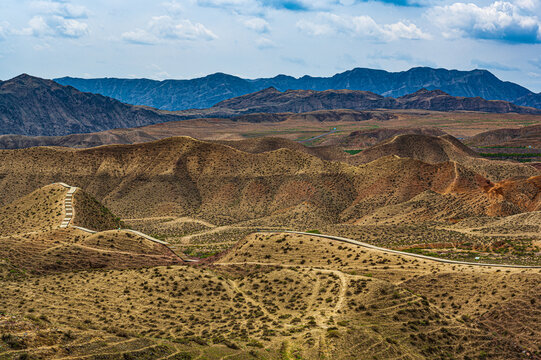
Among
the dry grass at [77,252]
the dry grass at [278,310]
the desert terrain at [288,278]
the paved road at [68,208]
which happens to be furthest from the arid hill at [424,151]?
the dry grass at [77,252]

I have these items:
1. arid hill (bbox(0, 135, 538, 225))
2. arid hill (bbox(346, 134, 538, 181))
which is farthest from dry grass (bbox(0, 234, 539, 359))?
arid hill (bbox(346, 134, 538, 181))

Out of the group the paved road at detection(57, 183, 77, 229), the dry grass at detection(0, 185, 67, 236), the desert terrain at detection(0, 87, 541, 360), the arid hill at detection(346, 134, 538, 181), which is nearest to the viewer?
the desert terrain at detection(0, 87, 541, 360)

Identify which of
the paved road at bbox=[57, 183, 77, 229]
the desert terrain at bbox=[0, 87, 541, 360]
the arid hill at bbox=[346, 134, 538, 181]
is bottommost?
the desert terrain at bbox=[0, 87, 541, 360]

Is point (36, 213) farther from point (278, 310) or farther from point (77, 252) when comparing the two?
point (278, 310)

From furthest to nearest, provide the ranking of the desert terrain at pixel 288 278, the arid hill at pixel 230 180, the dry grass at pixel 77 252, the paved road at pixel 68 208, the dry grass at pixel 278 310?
1. the arid hill at pixel 230 180
2. the paved road at pixel 68 208
3. the dry grass at pixel 77 252
4. the desert terrain at pixel 288 278
5. the dry grass at pixel 278 310

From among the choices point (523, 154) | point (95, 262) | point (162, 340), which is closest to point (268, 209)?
point (95, 262)

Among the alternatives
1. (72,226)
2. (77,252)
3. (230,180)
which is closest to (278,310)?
(77,252)

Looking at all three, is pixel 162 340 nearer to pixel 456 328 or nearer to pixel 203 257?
pixel 456 328

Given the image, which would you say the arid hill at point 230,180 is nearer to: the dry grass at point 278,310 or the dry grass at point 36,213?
the dry grass at point 36,213

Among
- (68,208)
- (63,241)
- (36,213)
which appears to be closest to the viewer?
(63,241)

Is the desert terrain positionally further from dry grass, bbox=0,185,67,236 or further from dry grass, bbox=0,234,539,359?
dry grass, bbox=0,185,67,236

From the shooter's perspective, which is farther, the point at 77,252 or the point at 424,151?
the point at 424,151
